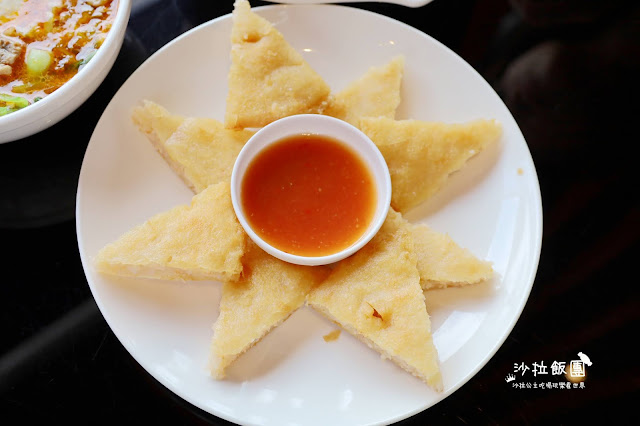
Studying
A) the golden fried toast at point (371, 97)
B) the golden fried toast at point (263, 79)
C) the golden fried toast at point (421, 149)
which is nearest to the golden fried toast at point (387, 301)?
the golden fried toast at point (421, 149)

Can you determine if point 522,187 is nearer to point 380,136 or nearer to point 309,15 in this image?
point 380,136

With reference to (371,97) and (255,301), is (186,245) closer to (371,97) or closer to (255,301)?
(255,301)

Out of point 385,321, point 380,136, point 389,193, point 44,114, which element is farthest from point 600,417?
point 44,114

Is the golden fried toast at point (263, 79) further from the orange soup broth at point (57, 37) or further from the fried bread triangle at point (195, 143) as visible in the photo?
the orange soup broth at point (57, 37)

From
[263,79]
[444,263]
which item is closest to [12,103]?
[263,79]

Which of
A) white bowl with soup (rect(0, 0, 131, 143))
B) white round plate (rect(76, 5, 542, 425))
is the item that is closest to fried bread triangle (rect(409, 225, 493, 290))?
white round plate (rect(76, 5, 542, 425))

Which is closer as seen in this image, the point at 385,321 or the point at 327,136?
the point at 385,321
